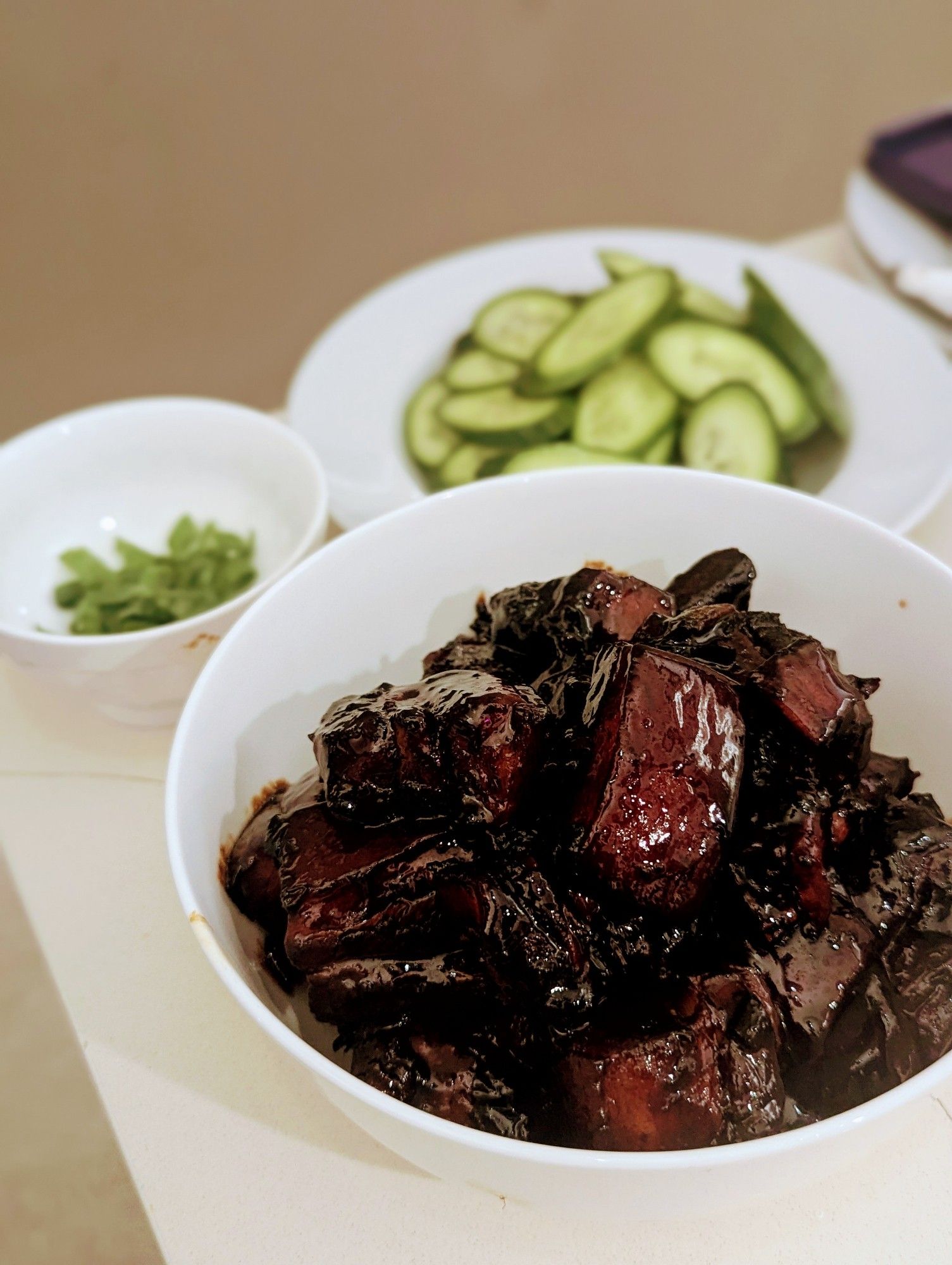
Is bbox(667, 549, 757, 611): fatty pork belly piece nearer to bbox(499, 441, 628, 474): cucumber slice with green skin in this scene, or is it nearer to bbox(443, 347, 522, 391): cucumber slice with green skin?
bbox(499, 441, 628, 474): cucumber slice with green skin

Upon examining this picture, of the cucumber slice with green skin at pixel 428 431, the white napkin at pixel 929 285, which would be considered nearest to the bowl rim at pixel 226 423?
the cucumber slice with green skin at pixel 428 431

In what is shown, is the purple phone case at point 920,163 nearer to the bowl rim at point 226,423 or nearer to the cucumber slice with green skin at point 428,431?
the cucumber slice with green skin at point 428,431

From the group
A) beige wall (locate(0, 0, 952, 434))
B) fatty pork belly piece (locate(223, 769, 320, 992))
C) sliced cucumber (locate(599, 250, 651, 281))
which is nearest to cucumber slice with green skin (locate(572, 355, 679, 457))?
sliced cucumber (locate(599, 250, 651, 281))

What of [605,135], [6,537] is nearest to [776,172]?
[605,135]

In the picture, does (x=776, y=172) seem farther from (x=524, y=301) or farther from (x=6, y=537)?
(x=6, y=537)

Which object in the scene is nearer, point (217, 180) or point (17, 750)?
point (17, 750)
